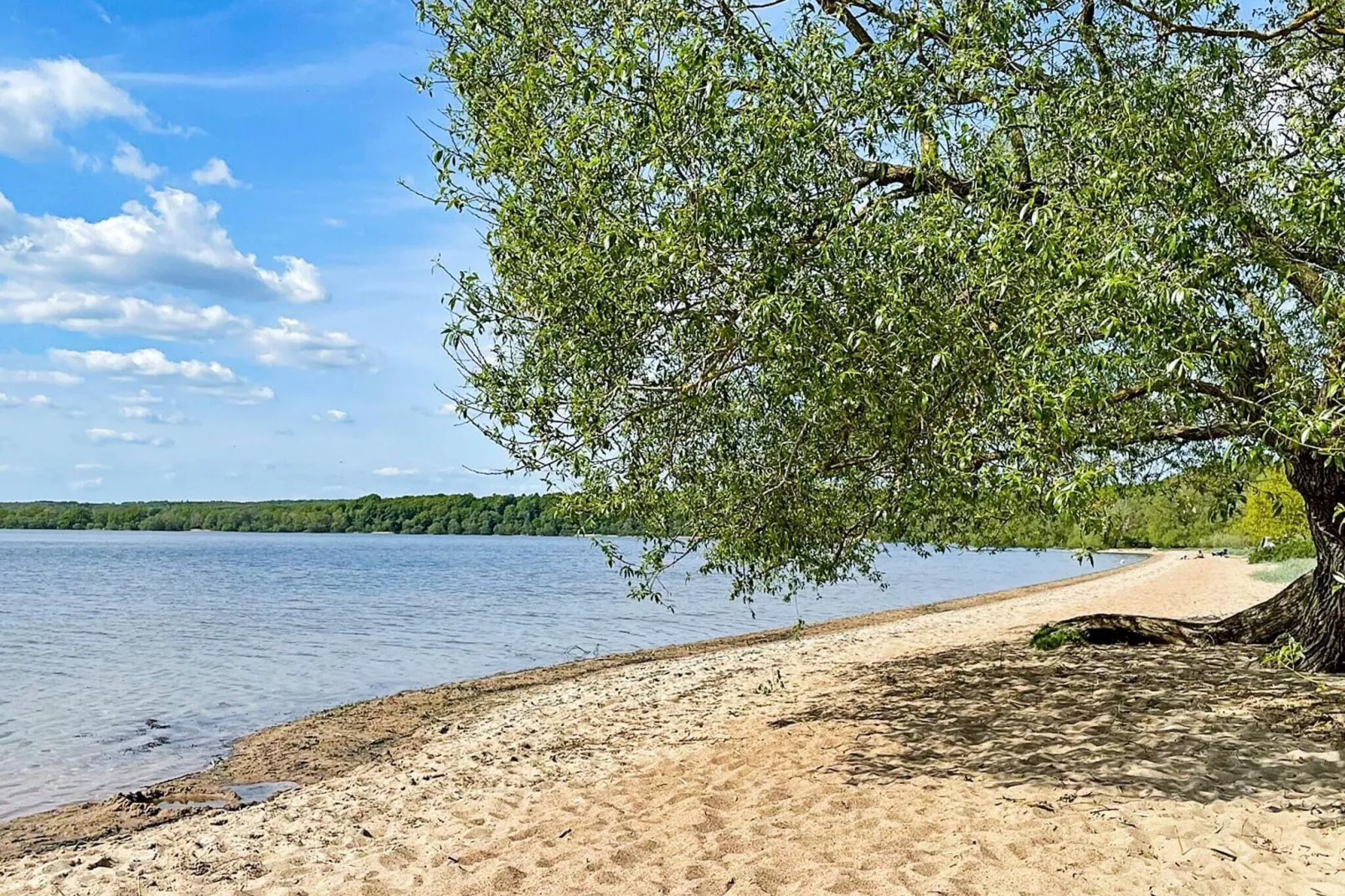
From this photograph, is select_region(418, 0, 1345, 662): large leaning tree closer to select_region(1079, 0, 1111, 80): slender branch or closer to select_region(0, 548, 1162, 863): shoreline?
select_region(1079, 0, 1111, 80): slender branch

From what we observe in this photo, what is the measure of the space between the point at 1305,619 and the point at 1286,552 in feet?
132

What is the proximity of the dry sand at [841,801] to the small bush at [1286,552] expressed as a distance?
36910mm

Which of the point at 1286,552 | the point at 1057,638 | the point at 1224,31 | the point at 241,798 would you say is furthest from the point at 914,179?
the point at 1286,552

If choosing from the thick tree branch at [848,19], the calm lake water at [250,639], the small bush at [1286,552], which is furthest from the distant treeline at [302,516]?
the thick tree branch at [848,19]

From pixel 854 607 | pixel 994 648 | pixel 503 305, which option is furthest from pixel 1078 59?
pixel 854 607

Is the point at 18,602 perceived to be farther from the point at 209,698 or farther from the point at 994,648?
the point at 994,648

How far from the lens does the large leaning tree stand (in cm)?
658

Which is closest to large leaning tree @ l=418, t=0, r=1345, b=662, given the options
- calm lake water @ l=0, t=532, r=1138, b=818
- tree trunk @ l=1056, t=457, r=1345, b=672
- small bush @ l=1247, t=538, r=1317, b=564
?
tree trunk @ l=1056, t=457, r=1345, b=672

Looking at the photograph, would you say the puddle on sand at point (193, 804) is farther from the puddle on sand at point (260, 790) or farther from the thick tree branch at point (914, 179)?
the thick tree branch at point (914, 179)

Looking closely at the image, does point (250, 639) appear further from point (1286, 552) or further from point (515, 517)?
point (515, 517)

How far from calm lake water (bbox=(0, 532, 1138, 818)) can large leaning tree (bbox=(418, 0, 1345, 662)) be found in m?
9.20

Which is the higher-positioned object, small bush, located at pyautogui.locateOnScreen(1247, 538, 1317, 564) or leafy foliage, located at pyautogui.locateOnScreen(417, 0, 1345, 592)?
leafy foliage, located at pyautogui.locateOnScreen(417, 0, 1345, 592)

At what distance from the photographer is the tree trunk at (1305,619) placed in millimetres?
10875

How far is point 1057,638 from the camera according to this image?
15680 millimetres
